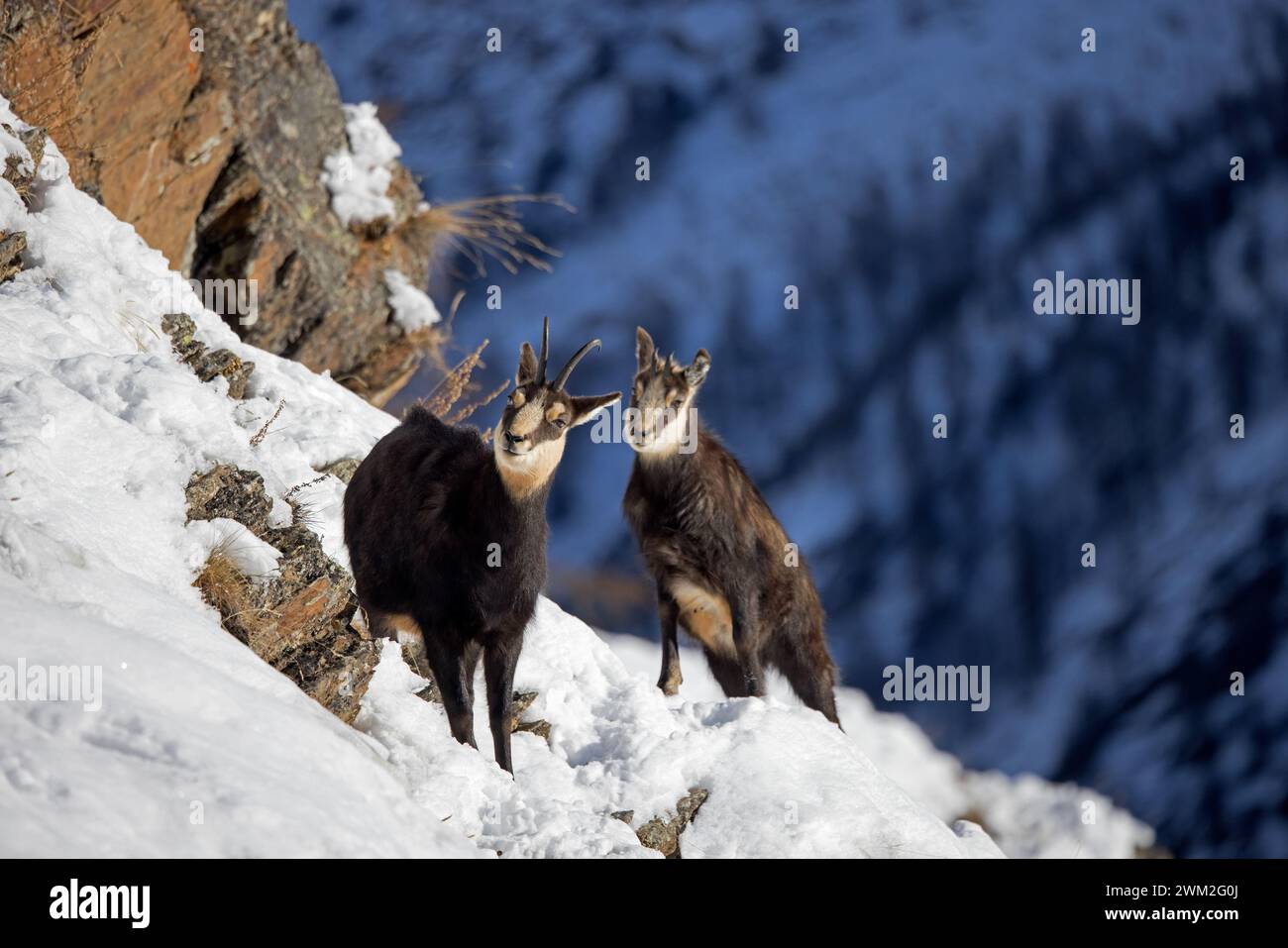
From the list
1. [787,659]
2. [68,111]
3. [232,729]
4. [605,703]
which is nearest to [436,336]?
[68,111]

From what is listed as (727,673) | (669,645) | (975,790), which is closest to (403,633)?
(669,645)

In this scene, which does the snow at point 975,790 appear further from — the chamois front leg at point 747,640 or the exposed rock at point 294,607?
the exposed rock at point 294,607

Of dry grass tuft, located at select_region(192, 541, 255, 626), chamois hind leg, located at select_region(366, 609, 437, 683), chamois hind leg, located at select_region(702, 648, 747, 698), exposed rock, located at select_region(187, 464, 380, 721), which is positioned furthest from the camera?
chamois hind leg, located at select_region(702, 648, 747, 698)

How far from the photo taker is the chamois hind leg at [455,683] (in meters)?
5.56

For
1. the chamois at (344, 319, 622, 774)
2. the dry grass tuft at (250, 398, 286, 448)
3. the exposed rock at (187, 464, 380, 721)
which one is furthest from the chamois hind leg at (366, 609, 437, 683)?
the dry grass tuft at (250, 398, 286, 448)

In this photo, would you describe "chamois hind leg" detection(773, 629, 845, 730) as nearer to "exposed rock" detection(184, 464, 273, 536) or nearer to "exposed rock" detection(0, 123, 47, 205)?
"exposed rock" detection(184, 464, 273, 536)

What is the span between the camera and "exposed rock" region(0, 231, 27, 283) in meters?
5.72

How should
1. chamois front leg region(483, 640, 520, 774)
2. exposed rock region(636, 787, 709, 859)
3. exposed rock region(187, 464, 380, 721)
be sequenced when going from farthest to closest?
chamois front leg region(483, 640, 520, 774)
exposed rock region(636, 787, 709, 859)
exposed rock region(187, 464, 380, 721)

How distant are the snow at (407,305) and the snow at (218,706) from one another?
117 inches

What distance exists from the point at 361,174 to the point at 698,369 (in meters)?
4.26

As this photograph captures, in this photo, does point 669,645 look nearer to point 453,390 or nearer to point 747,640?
point 747,640

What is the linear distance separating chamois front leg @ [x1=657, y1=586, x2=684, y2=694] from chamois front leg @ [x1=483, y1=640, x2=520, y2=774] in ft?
5.85

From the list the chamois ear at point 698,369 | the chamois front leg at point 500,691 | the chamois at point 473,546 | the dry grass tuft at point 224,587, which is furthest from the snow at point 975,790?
the dry grass tuft at point 224,587
